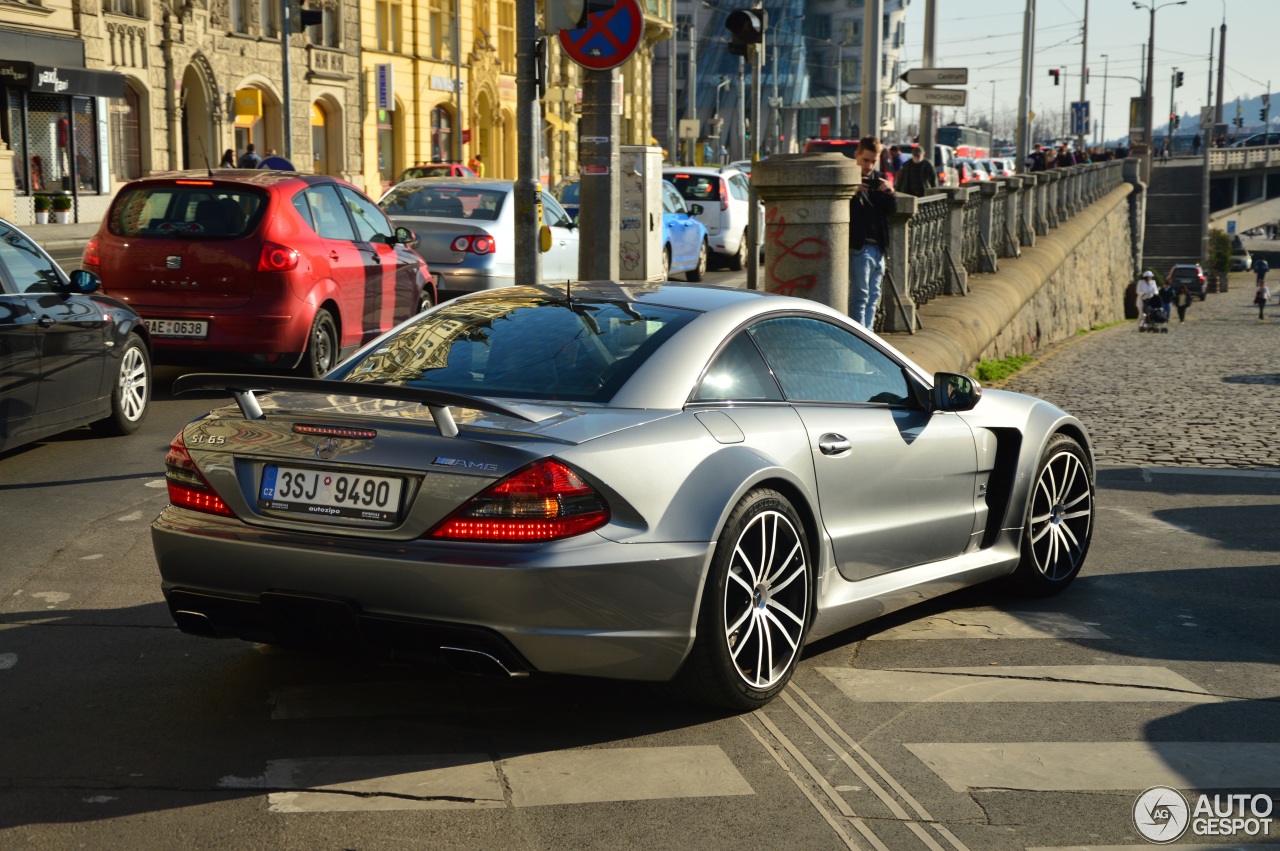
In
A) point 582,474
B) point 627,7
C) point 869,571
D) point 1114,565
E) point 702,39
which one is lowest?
point 1114,565

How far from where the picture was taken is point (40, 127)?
3709 centimetres

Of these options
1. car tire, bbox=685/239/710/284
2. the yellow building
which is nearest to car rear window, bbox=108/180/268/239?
car tire, bbox=685/239/710/284

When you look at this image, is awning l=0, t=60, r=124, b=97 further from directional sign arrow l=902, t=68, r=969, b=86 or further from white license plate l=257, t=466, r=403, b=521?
white license plate l=257, t=466, r=403, b=521

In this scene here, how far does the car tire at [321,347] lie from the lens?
39.8 feet

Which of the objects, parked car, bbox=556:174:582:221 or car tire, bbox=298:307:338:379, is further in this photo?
parked car, bbox=556:174:582:221

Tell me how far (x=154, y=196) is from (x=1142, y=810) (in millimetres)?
9496

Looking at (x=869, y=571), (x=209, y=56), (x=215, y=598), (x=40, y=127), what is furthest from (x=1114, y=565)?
(x=209, y=56)

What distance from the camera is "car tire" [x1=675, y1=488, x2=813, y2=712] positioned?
15.9ft

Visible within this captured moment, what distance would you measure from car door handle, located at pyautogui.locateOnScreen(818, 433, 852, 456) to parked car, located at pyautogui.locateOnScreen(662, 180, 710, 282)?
17526 millimetres

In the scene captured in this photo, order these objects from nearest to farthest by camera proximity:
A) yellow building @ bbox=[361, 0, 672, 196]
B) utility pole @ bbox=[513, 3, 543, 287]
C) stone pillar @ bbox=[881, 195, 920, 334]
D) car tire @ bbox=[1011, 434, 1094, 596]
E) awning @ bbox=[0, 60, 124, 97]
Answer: car tire @ bbox=[1011, 434, 1094, 596]
utility pole @ bbox=[513, 3, 543, 287]
stone pillar @ bbox=[881, 195, 920, 334]
awning @ bbox=[0, 60, 124, 97]
yellow building @ bbox=[361, 0, 672, 196]

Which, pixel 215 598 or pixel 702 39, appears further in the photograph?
pixel 702 39

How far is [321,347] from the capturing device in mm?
12344

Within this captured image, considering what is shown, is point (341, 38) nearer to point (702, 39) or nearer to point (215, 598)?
point (215, 598)

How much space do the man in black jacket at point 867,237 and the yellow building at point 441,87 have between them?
3522 centimetres
